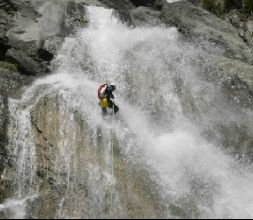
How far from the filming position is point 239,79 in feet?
65.9

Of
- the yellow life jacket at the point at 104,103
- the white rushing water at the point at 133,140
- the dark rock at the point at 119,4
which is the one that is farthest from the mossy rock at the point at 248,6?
the yellow life jacket at the point at 104,103

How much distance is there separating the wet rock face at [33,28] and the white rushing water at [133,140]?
37.7 inches

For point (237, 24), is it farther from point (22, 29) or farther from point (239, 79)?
point (22, 29)

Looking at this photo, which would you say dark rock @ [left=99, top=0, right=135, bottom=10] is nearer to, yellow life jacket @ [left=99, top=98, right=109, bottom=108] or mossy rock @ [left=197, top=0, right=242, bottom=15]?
mossy rock @ [left=197, top=0, right=242, bottom=15]

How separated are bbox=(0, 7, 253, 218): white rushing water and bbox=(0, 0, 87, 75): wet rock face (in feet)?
3.14

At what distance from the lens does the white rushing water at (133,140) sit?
597 inches

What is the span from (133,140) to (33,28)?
8577 millimetres

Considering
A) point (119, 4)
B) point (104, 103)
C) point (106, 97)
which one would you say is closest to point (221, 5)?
point (119, 4)

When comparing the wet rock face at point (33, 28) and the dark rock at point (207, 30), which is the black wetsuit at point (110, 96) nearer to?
the wet rock face at point (33, 28)

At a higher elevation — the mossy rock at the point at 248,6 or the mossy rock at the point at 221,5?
the mossy rock at the point at 248,6

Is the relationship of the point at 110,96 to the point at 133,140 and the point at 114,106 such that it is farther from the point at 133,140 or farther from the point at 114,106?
the point at 133,140

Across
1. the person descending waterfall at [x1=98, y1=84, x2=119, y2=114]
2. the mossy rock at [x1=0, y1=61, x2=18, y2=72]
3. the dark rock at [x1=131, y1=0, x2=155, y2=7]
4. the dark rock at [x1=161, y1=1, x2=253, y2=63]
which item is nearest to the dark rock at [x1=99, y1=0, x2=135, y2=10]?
the dark rock at [x1=131, y1=0, x2=155, y2=7]

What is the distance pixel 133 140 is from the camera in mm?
17281

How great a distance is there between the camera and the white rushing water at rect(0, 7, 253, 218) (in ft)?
49.8
